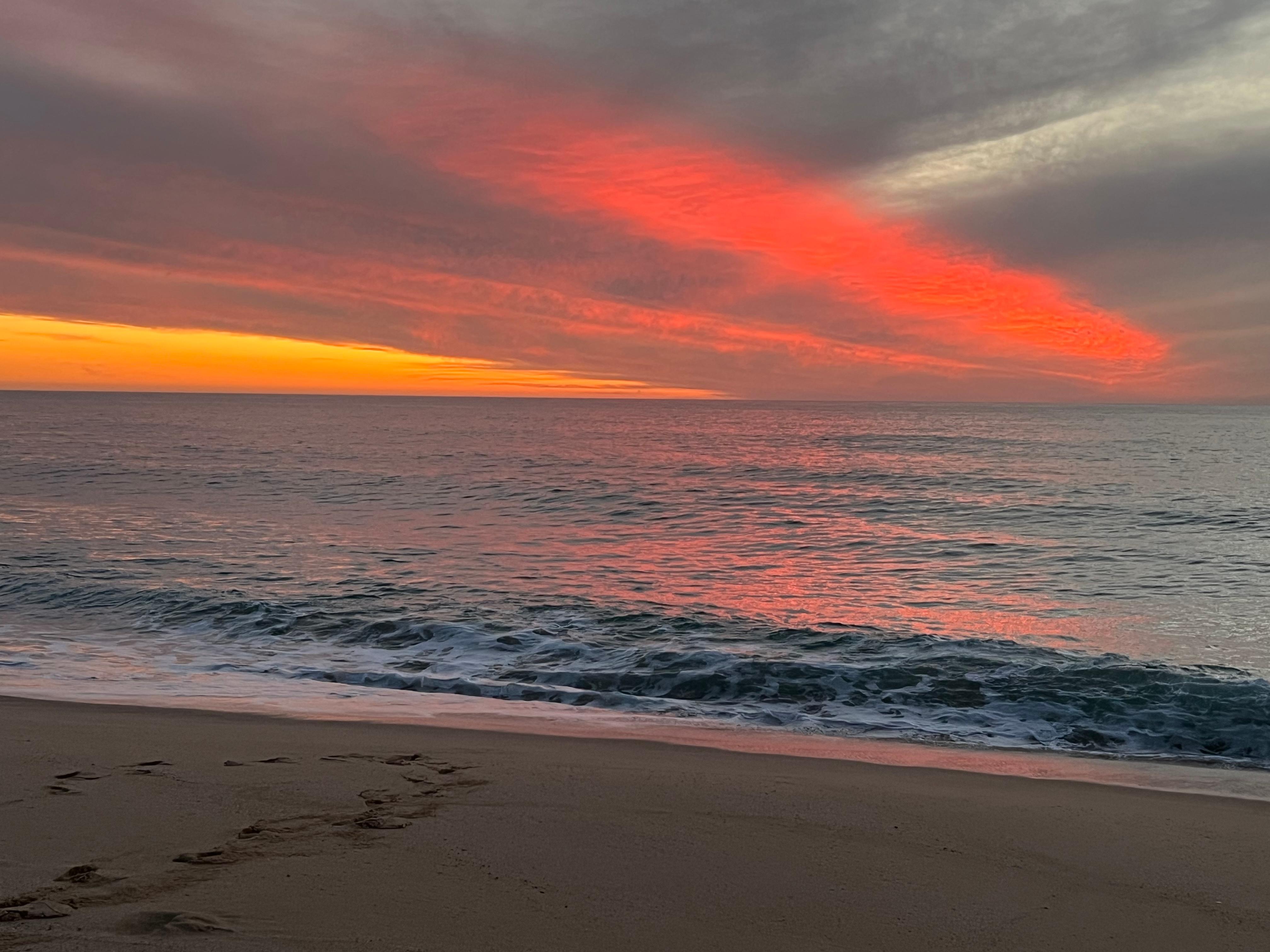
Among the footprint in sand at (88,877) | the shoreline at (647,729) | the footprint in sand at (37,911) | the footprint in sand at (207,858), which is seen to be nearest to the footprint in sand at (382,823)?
the footprint in sand at (207,858)

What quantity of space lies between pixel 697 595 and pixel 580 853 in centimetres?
1036

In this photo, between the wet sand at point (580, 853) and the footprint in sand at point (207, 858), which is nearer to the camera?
the wet sand at point (580, 853)

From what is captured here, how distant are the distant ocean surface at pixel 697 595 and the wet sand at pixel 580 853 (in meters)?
2.70

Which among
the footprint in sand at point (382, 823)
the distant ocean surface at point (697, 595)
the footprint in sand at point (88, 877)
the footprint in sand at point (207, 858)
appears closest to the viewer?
the footprint in sand at point (88, 877)

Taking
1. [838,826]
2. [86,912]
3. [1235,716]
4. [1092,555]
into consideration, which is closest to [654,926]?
[838,826]

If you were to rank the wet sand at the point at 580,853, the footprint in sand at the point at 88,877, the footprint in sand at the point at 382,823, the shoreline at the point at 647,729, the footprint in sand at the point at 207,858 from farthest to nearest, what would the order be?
the shoreline at the point at 647,729 < the footprint in sand at the point at 382,823 < the footprint in sand at the point at 207,858 < the footprint in sand at the point at 88,877 < the wet sand at the point at 580,853

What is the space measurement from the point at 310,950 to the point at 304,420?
13269 centimetres

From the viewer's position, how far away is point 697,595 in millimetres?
15141

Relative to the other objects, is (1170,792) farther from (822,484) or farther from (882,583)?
(822,484)

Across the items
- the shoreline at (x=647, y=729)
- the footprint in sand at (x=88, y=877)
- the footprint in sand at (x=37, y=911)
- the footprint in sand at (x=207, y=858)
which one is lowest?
the shoreline at (x=647, y=729)

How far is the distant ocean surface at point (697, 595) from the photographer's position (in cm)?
975

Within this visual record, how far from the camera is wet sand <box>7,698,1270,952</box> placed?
3928 millimetres

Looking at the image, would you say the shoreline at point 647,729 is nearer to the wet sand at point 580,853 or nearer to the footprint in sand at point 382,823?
the wet sand at point 580,853

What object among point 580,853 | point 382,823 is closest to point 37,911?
point 382,823
